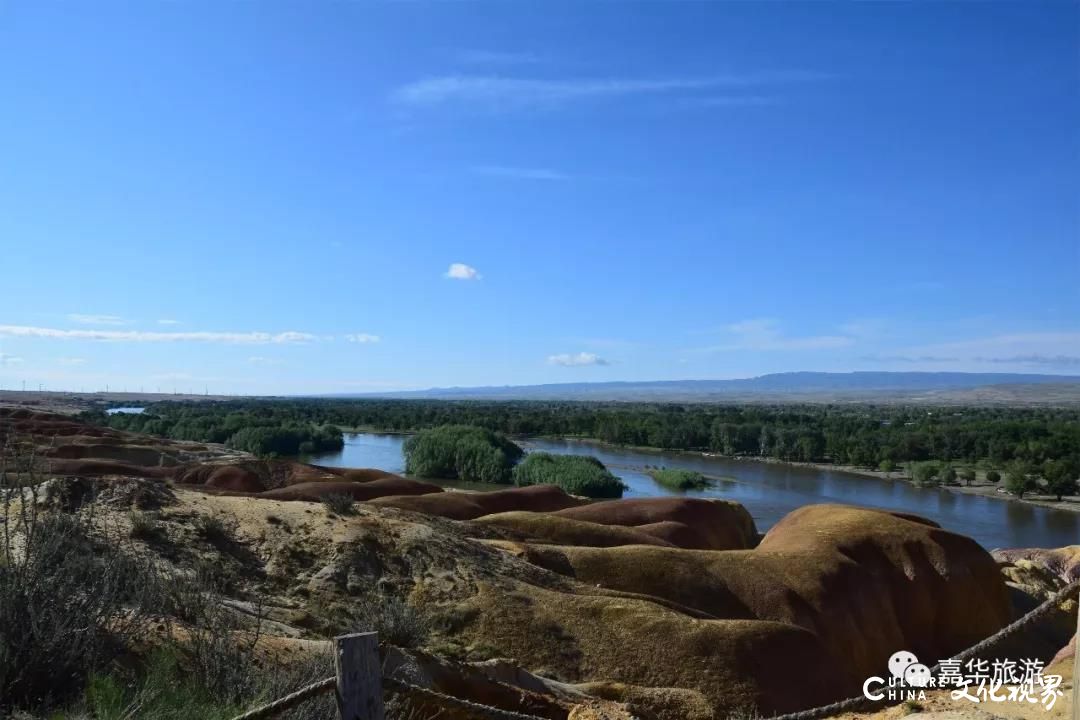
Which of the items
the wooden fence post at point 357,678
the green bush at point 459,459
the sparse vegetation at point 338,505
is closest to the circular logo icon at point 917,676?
the wooden fence post at point 357,678

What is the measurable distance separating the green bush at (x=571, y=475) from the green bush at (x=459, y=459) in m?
1.89

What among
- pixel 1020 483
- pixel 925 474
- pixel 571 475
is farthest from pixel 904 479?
pixel 571 475

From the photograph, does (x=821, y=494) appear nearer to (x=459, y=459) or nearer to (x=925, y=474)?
(x=925, y=474)

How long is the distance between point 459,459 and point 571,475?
10899 mm

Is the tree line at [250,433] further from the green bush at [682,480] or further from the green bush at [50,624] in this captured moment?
the green bush at [50,624]

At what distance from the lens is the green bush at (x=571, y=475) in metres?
51.1

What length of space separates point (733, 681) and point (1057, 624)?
565 inches

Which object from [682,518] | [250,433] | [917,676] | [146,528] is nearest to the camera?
[917,676]

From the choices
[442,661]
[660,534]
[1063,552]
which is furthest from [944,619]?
[442,661]

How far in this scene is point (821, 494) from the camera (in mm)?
54469

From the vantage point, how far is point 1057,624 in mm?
22891

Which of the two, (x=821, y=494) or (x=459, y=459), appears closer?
(x=821, y=494)

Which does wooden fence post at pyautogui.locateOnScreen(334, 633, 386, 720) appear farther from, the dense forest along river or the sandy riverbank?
the sandy riverbank

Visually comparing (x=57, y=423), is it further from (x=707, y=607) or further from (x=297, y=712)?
(x=297, y=712)
